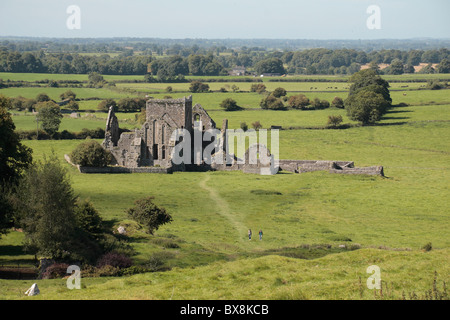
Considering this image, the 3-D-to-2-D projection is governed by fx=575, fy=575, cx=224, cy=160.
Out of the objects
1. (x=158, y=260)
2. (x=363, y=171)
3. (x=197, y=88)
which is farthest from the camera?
(x=197, y=88)

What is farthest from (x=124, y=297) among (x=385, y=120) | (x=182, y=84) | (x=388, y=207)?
(x=182, y=84)

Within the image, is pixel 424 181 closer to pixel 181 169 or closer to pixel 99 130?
pixel 181 169

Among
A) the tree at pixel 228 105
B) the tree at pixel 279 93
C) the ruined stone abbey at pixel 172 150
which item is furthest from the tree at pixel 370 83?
the ruined stone abbey at pixel 172 150

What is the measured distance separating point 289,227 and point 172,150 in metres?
27.2

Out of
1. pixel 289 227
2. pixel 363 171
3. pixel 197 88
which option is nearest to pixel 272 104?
pixel 197 88

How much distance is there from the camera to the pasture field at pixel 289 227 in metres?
22.7

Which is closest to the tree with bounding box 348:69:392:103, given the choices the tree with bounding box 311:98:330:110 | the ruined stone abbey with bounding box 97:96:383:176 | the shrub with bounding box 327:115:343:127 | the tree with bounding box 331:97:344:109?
the tree with bounding box 331:97:344:109

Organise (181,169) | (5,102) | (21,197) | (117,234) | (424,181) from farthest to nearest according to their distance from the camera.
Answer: (181,169) < (424,181) < (5,102) < (117,234) < (21,197)

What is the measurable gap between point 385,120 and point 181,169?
51792 millimetres

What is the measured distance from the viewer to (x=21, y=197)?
33438 mm

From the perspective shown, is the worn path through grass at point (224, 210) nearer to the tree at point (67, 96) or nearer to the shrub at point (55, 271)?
the shrub at point (55, 271)

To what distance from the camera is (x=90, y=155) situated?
201 ft

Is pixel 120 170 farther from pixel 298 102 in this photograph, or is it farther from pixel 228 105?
pixel 298 102

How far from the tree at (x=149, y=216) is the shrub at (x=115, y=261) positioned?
314 inches
